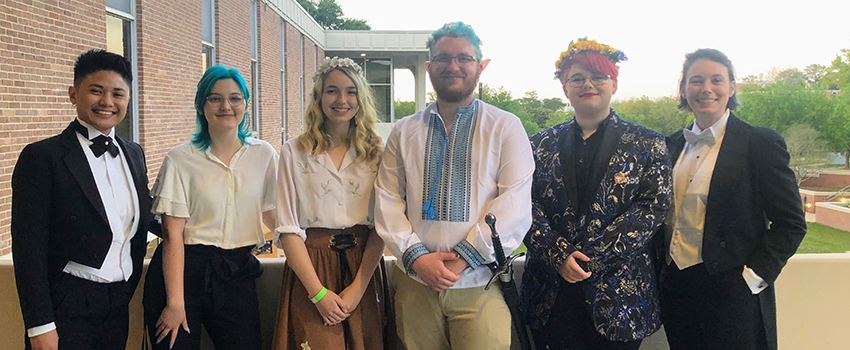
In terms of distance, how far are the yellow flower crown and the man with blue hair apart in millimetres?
303

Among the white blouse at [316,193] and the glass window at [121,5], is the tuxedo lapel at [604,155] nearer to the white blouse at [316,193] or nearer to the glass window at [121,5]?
the white blouse at [316,193]

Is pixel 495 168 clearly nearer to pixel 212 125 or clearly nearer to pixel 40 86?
pixel 212 125

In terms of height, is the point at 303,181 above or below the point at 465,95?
Result: below

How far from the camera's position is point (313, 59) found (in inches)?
715

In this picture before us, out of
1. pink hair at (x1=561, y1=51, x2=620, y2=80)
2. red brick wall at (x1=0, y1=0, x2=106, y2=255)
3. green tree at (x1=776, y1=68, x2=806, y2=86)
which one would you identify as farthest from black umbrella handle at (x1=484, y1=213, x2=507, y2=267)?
green tree at (x1=776, y1=68, x2=806, y2=86)

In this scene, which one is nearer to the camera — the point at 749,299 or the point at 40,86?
the point at 749,299

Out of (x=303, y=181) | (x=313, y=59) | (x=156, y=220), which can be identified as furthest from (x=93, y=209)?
(x=313, y=59)

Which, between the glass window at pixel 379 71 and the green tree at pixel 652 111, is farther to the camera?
the glass window at pixel 379 71

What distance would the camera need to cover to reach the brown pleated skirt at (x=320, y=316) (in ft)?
5.54

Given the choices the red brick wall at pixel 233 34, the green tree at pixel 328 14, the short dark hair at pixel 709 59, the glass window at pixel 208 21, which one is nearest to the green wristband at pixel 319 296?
the short dark hair at pixel 709 59

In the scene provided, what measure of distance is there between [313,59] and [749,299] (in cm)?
1788

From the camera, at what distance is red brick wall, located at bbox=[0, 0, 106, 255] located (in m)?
4.58

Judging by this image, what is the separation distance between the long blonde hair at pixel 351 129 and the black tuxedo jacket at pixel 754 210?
1.20m

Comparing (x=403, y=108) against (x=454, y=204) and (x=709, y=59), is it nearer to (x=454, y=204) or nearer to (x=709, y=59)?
(x=709, y=59)
